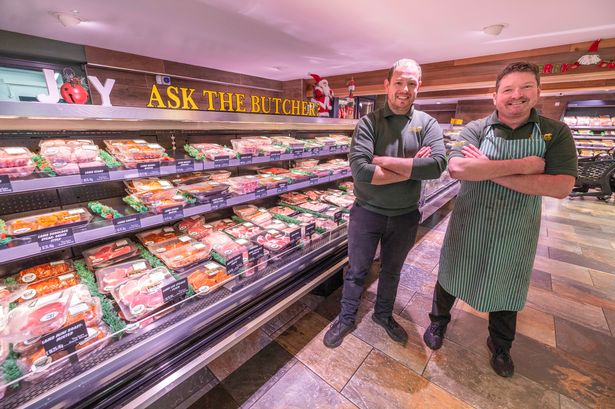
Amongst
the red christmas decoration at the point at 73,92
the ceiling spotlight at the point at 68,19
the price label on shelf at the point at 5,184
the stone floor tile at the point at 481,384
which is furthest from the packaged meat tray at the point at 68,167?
the red christmas decoration at the point at 73,92

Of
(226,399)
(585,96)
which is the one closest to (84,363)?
(226,399)

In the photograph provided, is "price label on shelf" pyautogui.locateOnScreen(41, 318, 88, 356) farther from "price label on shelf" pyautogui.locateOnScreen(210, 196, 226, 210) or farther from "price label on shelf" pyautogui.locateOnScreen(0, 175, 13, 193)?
"price label on shelf" pyautogui.locateOnScreen(210, 196, 226, 210)

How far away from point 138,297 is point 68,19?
4.16 meters

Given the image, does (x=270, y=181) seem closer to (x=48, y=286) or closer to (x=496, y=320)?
(x=48, y=286)

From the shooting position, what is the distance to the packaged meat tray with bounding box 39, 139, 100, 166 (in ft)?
4.32

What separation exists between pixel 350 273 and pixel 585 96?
45.4 feet

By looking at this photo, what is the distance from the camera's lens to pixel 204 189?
1.86 metres

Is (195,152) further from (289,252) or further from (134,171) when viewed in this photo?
(289,252)

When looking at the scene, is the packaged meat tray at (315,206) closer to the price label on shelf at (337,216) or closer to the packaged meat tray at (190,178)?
the price label on shelf at (337,216)

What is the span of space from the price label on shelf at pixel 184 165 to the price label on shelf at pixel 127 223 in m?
0.36

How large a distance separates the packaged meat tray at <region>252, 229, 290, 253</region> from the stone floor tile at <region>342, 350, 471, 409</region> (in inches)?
39.1

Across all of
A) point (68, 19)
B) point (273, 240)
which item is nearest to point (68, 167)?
point (273, 240)

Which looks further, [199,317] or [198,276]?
[198,276]

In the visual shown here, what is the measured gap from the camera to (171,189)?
179 centimetres
